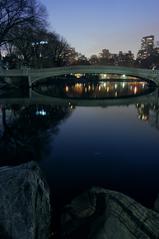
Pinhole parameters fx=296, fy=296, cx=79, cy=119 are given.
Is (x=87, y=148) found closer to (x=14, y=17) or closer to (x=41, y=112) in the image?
(x=41, y=112)

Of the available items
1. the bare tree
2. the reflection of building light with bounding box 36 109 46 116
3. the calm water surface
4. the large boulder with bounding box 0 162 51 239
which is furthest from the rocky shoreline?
the bare tree

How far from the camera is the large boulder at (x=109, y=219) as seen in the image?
5500 mm

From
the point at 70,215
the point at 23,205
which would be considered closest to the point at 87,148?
the point at 70,215

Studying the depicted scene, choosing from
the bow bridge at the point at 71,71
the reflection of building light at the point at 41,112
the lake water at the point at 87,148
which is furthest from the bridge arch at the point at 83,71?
the lake water at the point at 87,148

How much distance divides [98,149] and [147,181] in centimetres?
370

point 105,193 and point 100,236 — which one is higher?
point 105,193

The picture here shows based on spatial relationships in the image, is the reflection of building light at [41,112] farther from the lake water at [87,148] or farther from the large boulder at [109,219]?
the large boulder at [109,219]

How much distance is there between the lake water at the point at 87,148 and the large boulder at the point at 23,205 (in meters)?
1.80

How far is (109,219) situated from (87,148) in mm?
7489

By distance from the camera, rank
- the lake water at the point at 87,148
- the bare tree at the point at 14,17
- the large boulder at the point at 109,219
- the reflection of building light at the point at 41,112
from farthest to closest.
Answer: the bare tree at the point at 14,17 → the reflection of building light at the point at 41,112 → the lake water at the point at 87,148 → the large boulder at the point at 109,219

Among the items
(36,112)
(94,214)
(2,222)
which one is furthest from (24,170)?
(36,112)

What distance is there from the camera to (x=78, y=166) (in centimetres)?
1087

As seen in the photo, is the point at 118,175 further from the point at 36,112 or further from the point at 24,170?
the point at 36,112

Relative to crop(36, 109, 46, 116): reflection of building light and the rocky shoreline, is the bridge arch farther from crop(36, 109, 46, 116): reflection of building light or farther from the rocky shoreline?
the rocky shoreline
